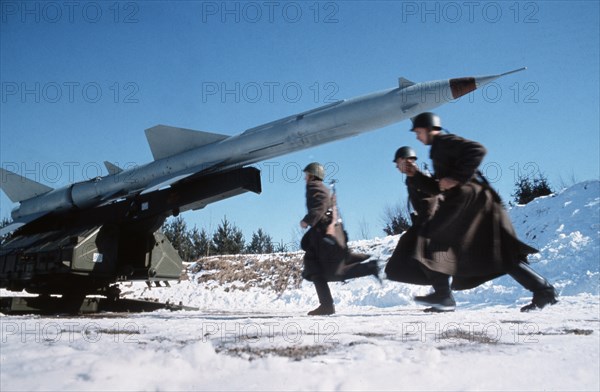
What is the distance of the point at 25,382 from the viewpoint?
4.30 ft

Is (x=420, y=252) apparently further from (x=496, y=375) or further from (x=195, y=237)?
(x=195, y=237)

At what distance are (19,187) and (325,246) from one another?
23.8 feet

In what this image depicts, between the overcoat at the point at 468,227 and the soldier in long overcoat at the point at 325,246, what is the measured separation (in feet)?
3.20

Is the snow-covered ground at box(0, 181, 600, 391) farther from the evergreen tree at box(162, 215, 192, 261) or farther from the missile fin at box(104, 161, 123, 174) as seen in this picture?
the evergreen tree at box(162, 215, 192, 261)

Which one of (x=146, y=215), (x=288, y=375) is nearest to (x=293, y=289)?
(x=146, y=215)

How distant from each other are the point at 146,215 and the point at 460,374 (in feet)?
19.2

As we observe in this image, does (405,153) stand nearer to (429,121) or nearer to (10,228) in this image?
(429,121)

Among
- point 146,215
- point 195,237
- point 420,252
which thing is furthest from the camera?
point 195,237

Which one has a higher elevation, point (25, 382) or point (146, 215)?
point (146, 215)

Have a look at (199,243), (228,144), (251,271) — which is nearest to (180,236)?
(199,243)

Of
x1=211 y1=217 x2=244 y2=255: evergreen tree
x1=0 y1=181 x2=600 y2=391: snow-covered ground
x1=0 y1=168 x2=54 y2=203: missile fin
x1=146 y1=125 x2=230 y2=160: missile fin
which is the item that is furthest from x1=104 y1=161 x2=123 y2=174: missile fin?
x1=211 y1=217 x2=244 y2=255: evergreen tree

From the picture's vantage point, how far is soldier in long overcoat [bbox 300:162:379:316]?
158 inches

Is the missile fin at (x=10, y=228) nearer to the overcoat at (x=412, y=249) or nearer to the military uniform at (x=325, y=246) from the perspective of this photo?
the military uniform at (x=325, y=246)

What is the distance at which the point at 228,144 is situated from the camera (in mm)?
6199
